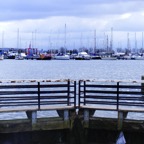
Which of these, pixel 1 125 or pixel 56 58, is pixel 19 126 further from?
pixel 56 58

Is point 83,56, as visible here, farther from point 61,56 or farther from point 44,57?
point 44,57

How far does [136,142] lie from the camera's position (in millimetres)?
17828

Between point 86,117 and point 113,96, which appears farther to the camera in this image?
point 113,96

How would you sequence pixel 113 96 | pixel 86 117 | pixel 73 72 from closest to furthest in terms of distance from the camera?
1. pixel 86 117
2. pixel 113 96
3. pixel 73 72

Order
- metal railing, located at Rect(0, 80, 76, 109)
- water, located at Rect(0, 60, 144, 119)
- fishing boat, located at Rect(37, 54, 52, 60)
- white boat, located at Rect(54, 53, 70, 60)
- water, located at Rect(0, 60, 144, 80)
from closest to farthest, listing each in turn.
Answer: metal railing, located at Rect(0, 80, 76, 109) → water, located at Rect(0, 60, 144, 119) → water, located at Rect(0, 60, 144, 80) → fishing boat, located at Rect(37, 54, 52, 60) → white boat, located at Rect(54, 53, 70, 60)

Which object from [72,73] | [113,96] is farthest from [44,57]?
[113,96]

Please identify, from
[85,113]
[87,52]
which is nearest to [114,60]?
[87,52]

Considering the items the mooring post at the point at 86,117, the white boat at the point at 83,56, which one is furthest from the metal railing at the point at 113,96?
the white boat at the point at 83,56

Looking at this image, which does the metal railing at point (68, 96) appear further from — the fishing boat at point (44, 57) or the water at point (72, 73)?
the fishing boat at point (44, 57)

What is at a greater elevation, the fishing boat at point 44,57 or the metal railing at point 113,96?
the fishing boat at point 44,57

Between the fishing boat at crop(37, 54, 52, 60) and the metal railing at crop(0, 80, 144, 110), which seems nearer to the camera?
the metal railing at crop(0, 80, 144, 110)

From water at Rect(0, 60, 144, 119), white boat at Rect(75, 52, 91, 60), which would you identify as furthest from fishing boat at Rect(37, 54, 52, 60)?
water at Rect(0, 60, 144, 119)

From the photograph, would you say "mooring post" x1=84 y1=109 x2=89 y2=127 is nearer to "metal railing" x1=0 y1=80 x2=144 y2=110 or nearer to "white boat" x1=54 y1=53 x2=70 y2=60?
"metal railing" x1=0 y1=80 x2=144 y2=110

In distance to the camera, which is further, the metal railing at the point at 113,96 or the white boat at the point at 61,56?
the white boat at the point at 61,56
